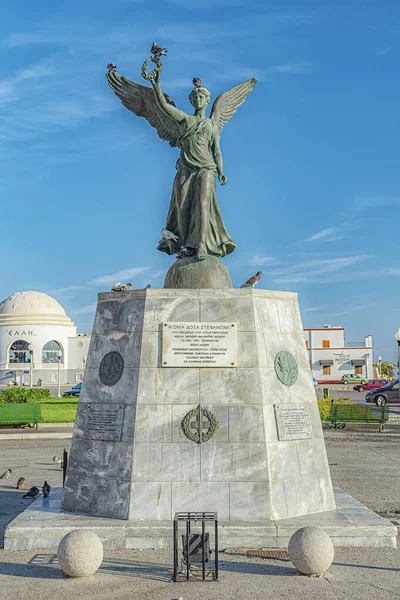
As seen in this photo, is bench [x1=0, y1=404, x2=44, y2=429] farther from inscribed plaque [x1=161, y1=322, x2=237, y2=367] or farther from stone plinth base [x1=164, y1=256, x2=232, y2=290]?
inscribed plaque [x1=161, y1=322, x2=237, y2=367]

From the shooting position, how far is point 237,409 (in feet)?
28.5

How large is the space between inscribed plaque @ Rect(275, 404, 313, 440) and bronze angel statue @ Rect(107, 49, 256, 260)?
2.68 meters

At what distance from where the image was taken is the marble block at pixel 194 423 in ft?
27.7

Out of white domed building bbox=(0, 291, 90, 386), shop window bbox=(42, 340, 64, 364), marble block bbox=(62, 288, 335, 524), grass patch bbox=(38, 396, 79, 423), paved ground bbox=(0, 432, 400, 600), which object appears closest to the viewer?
paved ground bbox=(0, 432, 400, 600)

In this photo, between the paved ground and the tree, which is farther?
the tree

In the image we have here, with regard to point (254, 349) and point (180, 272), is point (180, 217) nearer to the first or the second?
point (180, 272)

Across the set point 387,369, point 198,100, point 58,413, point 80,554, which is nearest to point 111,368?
point 80,554

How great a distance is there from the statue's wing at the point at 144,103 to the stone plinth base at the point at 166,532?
6.07 m

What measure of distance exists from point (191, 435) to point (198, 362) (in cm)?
97

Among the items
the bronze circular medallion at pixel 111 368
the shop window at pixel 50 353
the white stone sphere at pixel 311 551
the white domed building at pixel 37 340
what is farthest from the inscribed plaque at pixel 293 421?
the shop window at pixel 50 353

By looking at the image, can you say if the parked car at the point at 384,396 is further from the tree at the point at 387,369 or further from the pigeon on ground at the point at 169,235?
the tree at the point at 387,369

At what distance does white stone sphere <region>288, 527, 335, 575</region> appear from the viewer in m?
6.86

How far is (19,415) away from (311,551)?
17960 millimetres

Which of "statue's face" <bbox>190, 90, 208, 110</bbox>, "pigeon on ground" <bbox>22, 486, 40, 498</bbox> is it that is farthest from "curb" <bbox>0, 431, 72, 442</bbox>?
"statue's face" <bbox>190, 90, 208, 110</bbox>
